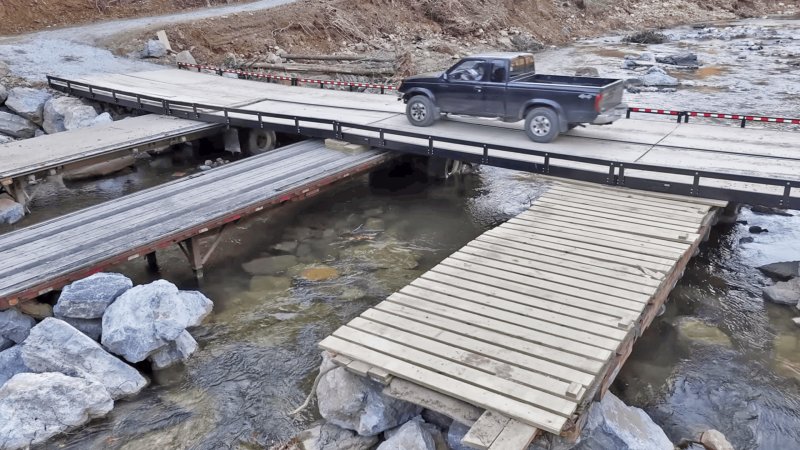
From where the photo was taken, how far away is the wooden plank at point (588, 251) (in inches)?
332

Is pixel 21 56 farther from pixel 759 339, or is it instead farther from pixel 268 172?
pixel 759 339

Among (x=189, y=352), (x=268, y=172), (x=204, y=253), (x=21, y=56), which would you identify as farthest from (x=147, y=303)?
(x=21, y=56)

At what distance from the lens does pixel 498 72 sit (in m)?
12.9

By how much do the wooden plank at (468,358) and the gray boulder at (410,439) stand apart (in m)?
0.72

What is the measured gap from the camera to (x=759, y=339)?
8.88 metres

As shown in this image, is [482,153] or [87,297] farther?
[482,153]

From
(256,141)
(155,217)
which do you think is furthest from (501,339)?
(256,141)

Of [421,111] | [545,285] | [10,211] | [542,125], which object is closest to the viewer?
[545,285]

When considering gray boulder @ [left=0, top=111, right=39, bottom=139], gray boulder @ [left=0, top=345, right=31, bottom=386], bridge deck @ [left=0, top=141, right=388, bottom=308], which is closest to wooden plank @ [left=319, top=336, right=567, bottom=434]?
gray boulder @ [left=0, top=345, right=31, bottom=386]

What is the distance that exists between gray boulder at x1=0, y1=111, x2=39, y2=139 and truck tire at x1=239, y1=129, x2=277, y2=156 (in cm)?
639

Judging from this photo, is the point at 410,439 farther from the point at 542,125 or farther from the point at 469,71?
the point at 469,71

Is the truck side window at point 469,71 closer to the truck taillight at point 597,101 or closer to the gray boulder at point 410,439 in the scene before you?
the truck taillight at point 597,101

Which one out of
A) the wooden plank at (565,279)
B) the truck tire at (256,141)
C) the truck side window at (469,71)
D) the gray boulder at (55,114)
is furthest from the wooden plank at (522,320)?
the gray boulder at (55,114)

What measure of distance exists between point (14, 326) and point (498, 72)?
9.54 m
